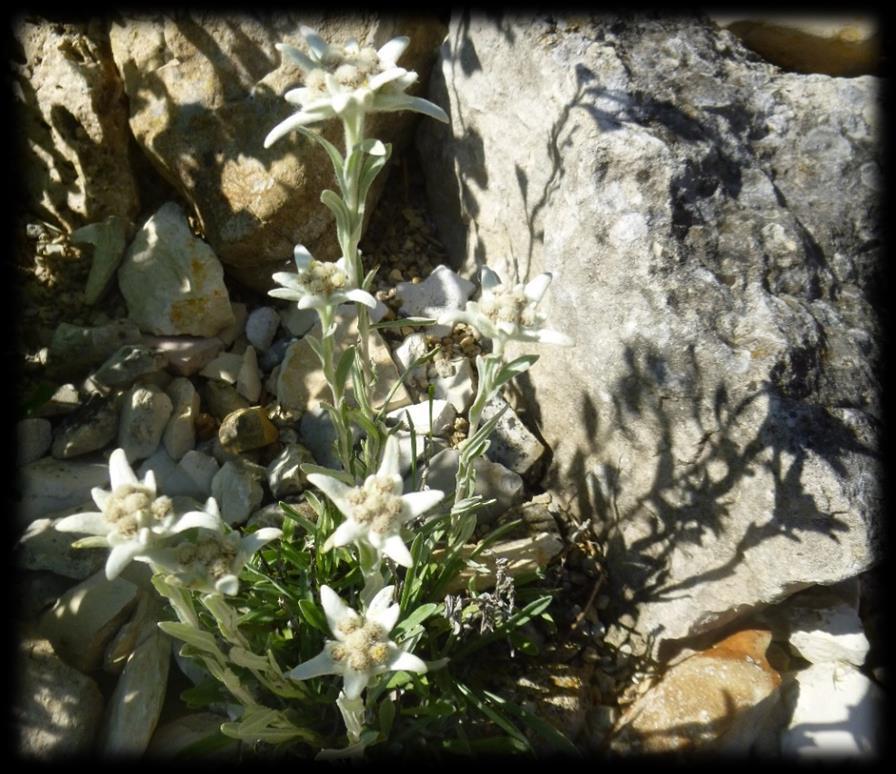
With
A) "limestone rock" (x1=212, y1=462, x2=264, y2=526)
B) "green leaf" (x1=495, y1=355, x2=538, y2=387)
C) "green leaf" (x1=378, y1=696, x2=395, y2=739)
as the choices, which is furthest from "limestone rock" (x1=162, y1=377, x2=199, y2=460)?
"green leaf" (x1=495, y1=355, x2=538, y2=387)

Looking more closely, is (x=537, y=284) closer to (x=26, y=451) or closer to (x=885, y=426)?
(x=885, y=426)

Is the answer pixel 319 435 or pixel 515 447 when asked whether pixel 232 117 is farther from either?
pixel 515 447

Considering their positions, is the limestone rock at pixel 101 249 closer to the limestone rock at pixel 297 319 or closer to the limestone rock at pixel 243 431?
the limestone rock at pixel 297 319

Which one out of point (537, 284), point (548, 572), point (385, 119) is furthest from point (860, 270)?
point (385, 119)

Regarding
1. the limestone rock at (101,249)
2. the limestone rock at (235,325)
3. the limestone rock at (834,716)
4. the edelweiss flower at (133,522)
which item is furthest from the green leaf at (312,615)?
the limestone rock at (101,249)

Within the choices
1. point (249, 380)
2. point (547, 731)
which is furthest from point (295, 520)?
point (547, 731)

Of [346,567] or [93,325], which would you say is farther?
[93,325]
